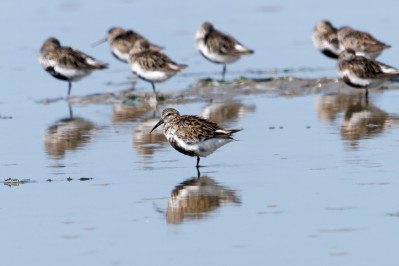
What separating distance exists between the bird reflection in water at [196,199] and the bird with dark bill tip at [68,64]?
1002 centimetres

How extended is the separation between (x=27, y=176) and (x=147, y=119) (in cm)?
549

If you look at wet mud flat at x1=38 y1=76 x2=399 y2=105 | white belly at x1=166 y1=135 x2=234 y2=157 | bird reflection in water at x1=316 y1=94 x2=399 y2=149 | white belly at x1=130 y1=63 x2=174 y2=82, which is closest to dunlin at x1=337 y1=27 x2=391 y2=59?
wet mud flat at x1=38 y1=76 x2=399 y2=105

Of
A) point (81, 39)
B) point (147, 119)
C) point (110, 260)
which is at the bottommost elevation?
point (110, 260)

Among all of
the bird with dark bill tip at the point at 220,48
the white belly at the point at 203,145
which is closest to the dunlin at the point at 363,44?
the bird with dark bill tip at the point at 220,48

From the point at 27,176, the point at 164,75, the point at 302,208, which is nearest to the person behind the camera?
the point at 302,208

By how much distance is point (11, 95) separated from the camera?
66.9 feet

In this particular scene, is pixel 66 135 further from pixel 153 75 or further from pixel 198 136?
pixel 153 75

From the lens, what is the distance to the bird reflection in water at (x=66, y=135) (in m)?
14.1

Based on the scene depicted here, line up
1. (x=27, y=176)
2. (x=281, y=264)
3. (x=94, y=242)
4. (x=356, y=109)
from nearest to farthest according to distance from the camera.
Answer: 1. (x=281, y=264)
2. (x=94, y=242)
3. (x=27, y=176)
4. (x=356, y=109)

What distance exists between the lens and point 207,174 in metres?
11.8

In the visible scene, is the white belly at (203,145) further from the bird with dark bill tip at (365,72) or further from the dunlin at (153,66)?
the dunlin at (153,66)

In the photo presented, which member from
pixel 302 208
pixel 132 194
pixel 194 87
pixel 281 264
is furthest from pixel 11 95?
pixel 281 264

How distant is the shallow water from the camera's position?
842 centimetres

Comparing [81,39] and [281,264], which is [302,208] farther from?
[81,39]
